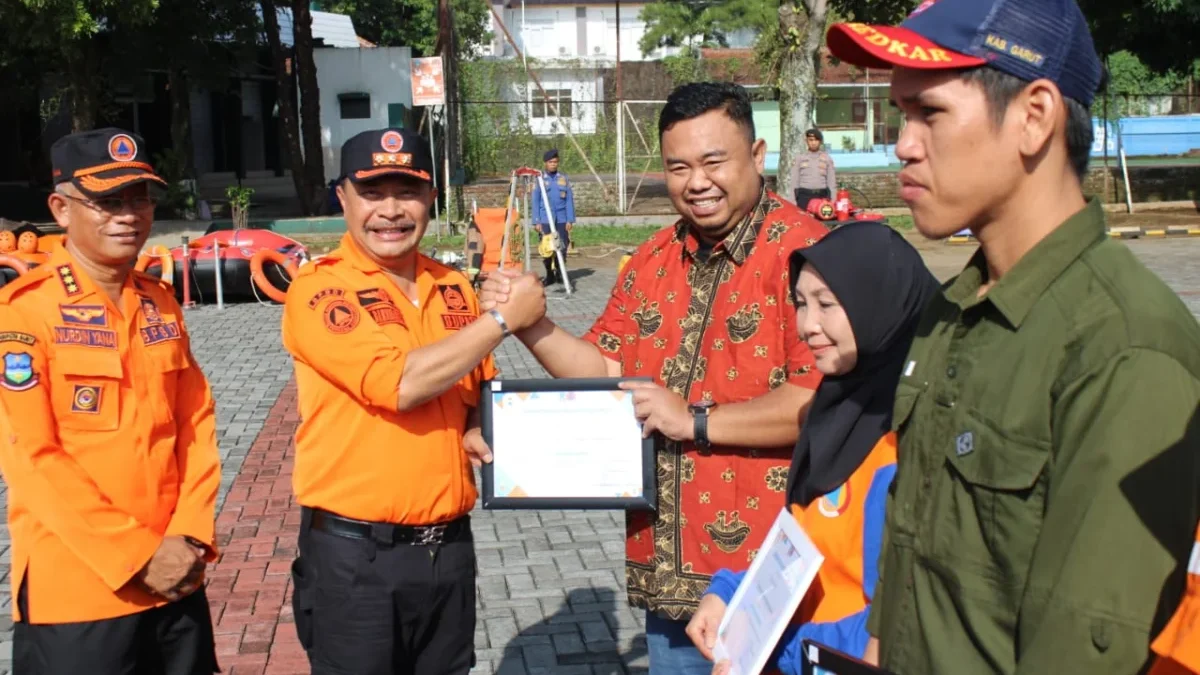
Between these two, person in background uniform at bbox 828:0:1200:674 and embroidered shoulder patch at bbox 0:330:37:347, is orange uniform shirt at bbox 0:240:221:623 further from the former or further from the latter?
person in background uniform at bbox 828:0:1200:674

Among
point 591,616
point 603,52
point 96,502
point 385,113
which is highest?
point 603,52

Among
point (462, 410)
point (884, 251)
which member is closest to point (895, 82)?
point (884, 251)

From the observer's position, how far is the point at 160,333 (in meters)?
3.38

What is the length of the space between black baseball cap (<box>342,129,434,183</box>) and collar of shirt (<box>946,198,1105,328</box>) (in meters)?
1.92

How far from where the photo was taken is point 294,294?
10.5 feet

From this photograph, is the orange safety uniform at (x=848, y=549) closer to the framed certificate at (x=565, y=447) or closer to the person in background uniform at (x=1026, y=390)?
the person in background uniform at (x=1026, y=390)

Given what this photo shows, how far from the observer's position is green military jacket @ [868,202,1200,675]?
1405mm

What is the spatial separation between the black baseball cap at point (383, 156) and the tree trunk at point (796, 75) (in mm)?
16551

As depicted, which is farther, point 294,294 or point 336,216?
point 336,216

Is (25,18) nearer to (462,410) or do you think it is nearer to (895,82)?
(462,410)

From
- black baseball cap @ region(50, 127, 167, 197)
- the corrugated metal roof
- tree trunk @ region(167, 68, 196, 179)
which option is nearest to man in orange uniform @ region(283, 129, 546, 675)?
black baseball cap @ region(50, 127, 167, 197)

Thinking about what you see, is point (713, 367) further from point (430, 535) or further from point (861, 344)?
point (430, 535)

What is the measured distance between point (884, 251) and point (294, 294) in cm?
166

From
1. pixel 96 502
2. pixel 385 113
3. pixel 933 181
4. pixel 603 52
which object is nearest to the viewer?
pixel 933 181
